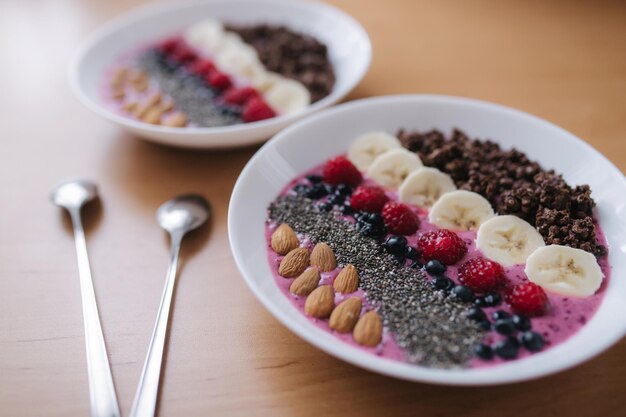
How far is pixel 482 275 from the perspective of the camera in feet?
3.13

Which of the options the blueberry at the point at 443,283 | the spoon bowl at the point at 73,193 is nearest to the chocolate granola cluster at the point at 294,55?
the spoon bowl at the point at 73,193

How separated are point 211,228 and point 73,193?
0.35 meters

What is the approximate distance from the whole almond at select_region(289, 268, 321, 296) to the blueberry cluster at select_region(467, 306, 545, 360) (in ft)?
0.83

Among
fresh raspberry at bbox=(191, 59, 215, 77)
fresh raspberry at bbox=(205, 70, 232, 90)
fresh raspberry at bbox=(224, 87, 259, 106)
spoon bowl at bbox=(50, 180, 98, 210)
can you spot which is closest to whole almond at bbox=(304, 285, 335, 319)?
spoon bowl at bbox=(50, 180, 98, 210)

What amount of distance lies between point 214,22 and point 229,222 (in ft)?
3.66

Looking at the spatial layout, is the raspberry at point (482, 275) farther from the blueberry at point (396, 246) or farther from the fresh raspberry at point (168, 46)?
the fresh raspberry at point (168, 46)

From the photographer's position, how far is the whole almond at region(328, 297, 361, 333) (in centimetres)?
90

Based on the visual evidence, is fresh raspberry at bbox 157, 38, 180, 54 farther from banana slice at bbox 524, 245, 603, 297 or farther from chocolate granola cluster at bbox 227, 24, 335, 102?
banana slice at bbox 524, 245, 603, 297

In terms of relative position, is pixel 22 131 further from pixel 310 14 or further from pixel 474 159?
pixel 474 159

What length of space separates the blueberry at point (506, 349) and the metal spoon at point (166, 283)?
20.2 inches

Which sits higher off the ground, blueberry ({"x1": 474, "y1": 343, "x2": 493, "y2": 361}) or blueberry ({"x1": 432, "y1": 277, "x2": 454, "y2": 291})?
blueberry ({"x1": 474, "y1": 343, "x2": 493, "y2": 361})

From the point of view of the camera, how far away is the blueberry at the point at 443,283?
3.17 ft

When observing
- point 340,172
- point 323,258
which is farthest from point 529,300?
point 340,172

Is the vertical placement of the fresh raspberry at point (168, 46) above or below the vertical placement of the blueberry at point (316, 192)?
below
